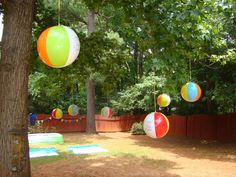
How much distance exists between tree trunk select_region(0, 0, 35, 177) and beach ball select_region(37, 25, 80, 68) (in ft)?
1.47

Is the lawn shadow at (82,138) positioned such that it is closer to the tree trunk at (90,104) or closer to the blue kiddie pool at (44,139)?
the blue kiddie pool at (44,139)

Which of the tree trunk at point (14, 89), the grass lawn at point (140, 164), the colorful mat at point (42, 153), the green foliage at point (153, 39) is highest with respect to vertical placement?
the green foliage at point (153, 39)

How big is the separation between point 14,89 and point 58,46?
0.88 metres

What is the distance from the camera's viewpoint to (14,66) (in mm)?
4320

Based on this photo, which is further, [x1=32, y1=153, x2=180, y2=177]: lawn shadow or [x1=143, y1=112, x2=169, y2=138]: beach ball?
[x1=32, y1=153, x2=180, y2=177]: lawn shadow

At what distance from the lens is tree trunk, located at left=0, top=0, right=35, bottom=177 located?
13.9 ft

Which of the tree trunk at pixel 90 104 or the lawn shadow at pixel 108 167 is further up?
the tree trunk at pixel 90 104

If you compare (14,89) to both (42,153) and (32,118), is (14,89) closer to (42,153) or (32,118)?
(42,153)

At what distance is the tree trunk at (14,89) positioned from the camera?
424 cm

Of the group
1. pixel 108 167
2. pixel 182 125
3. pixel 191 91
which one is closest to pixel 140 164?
pixel 108 167

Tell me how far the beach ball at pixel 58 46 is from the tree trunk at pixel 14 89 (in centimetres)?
45

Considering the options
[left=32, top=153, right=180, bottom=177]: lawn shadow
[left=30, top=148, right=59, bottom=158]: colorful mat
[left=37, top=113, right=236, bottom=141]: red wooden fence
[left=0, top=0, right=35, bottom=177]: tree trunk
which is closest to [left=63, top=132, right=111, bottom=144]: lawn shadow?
[left=30, top=148, right=59, bottom=158]: colorful mat

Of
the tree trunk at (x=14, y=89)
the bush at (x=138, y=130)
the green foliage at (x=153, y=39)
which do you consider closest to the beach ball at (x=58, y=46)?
the tree trunk at (x=14, y=89)

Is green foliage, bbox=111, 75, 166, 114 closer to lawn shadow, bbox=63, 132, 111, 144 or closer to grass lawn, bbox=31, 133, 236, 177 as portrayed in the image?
lawn shadow, bbox=63, 132, 111, 144
